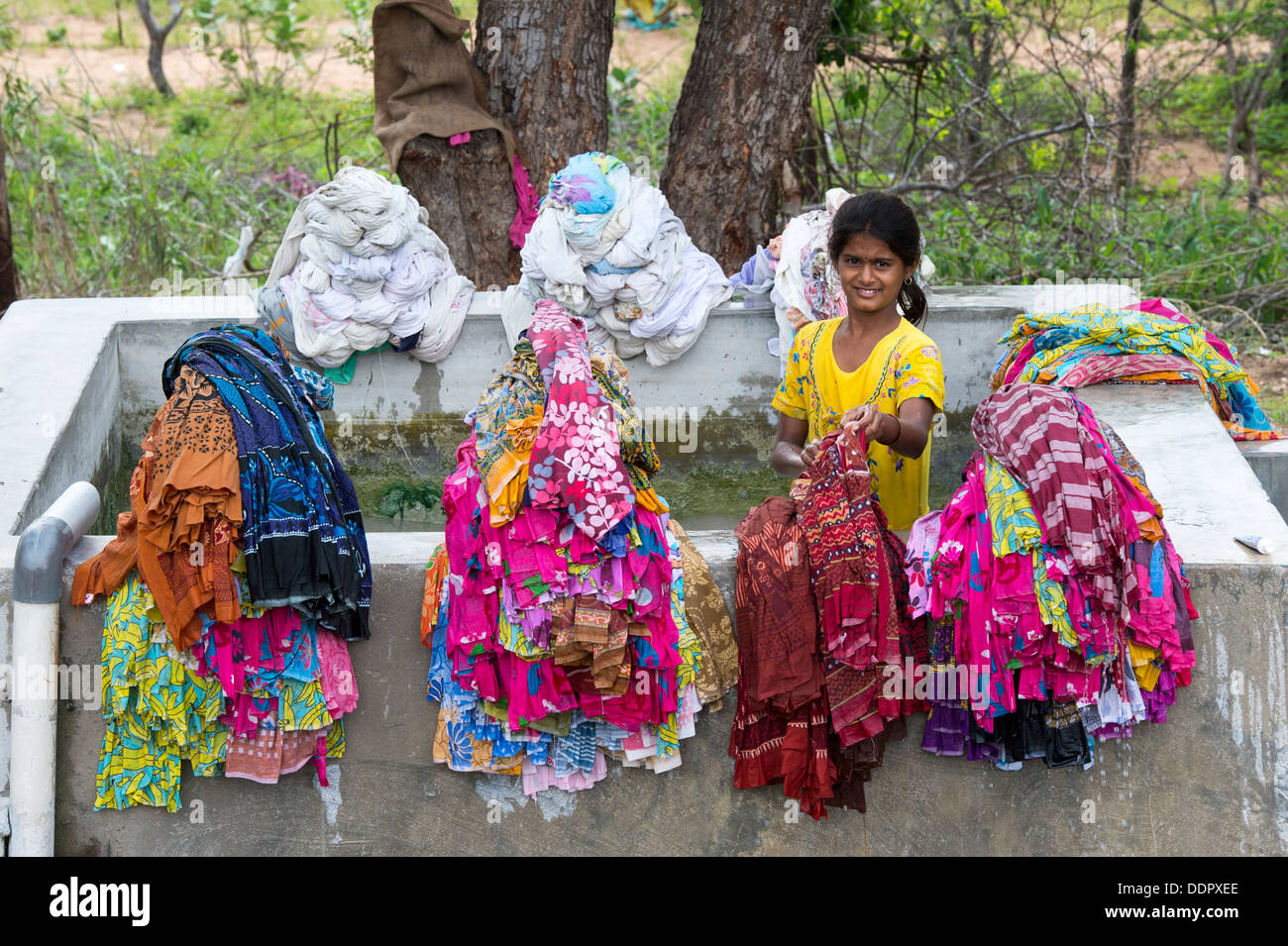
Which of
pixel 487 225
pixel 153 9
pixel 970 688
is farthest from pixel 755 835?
pixel 153 9

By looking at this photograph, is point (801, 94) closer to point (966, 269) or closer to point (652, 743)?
point (966, 269)

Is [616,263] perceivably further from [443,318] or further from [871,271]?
[871,271]

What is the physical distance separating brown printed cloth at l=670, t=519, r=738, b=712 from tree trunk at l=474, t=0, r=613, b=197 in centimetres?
311

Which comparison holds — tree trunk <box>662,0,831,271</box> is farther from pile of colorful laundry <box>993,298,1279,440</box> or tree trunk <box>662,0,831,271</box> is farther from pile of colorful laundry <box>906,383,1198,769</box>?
pile of colorful laundry <box>906,383,1198,769</box>

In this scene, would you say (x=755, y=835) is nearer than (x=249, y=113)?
Yes

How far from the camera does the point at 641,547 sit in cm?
287

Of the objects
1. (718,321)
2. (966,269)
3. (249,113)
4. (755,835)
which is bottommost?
(755,835)

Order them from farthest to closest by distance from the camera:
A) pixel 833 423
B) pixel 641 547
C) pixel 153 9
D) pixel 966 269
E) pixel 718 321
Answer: pixel 153 9
pixel 966 269
pixel 718 321
pixel 833 423
pixel 641 547

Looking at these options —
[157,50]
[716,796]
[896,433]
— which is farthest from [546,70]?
[157,50]

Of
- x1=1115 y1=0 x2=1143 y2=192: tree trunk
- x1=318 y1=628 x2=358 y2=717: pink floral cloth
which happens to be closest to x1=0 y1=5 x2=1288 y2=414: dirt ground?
x1=1115 y1=0 x2=1143 y2=192: tree trunk

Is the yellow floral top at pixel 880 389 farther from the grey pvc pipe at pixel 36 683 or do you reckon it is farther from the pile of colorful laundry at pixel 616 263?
the grey pvc pipe at pixel 36 683

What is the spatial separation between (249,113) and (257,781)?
887 cm

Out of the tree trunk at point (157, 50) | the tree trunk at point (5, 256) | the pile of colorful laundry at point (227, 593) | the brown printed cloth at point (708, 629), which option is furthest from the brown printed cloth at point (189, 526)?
the tree trunk at point (157, 50)

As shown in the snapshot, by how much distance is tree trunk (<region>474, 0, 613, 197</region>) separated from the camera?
5.53m
